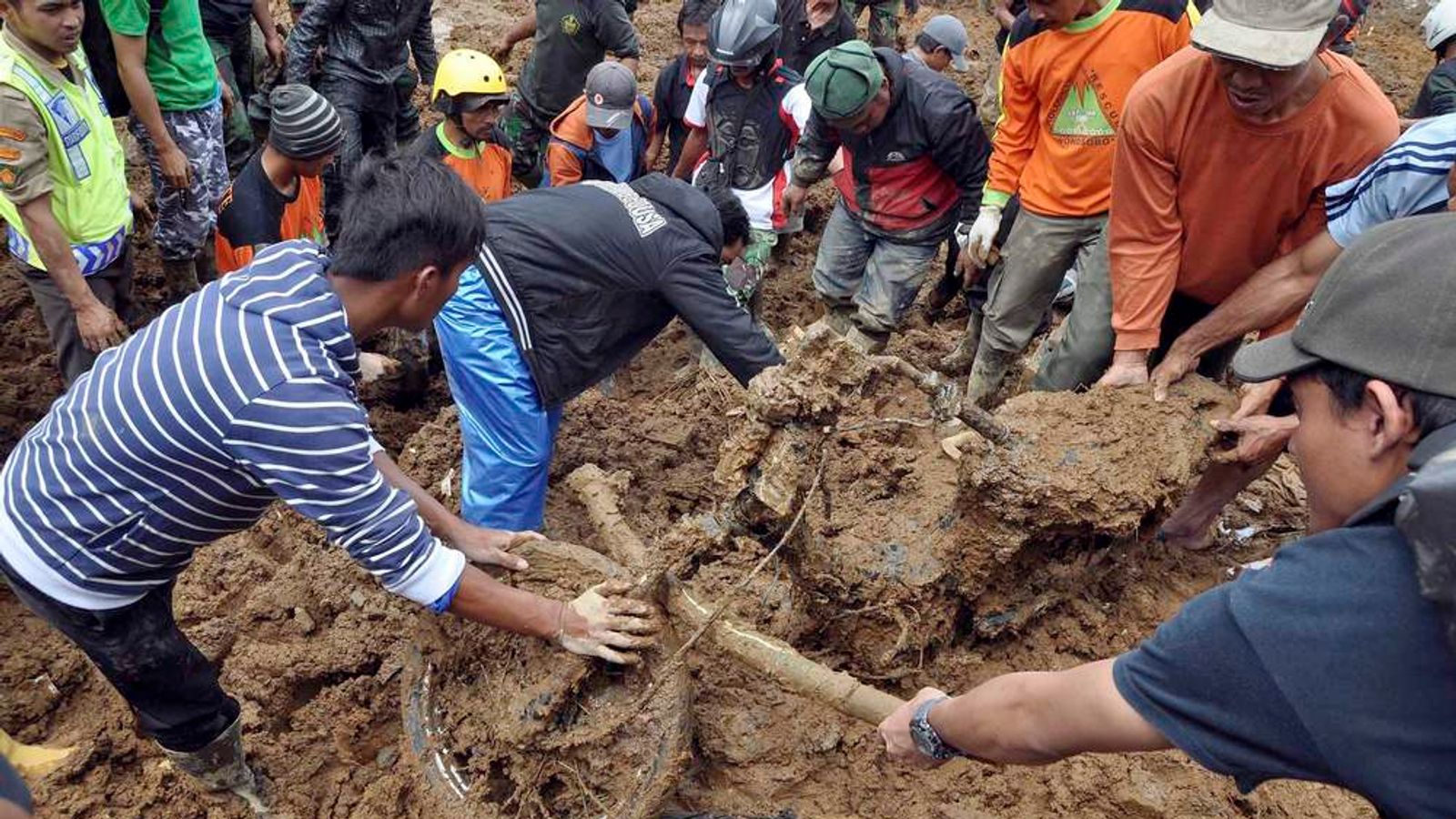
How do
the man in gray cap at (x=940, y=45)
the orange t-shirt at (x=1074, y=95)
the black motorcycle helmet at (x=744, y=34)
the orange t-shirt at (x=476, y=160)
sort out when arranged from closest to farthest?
the orange t-shirt at (x=1074, y=95)
the orange t-shirt at (x=476, y=160)
the black motorcycle helmet at (x=744, y=34)
the man in gray cap at (x=940, y=45)

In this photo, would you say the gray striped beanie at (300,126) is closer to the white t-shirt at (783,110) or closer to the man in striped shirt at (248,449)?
the man in striped shirt at (248,449)

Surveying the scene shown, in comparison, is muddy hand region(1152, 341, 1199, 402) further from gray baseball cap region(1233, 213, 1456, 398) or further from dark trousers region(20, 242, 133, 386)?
dark trousers region(20, 242, 133, 386)

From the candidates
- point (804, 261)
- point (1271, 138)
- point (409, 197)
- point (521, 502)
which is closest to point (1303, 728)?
point (409, 197)

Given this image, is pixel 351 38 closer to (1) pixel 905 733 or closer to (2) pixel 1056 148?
(2) pixel 1056 148

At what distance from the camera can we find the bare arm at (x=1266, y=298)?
2771 mm

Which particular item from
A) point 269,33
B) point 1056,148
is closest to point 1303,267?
point 1056,148

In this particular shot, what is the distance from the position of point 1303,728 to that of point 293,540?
3398 mm

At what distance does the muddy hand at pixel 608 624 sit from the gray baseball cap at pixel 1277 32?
2065 mm

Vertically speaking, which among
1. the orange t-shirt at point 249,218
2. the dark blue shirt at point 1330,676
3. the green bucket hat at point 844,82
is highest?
the dark blue shirt at point 1330,676

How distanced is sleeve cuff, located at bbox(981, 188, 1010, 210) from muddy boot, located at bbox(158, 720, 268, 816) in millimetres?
3324

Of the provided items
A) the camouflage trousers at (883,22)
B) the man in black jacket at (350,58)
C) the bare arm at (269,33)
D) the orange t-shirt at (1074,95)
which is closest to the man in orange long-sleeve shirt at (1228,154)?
the orange t-shirt at (1074,95)

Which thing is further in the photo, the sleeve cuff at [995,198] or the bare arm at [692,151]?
the bare arm at [692,151]

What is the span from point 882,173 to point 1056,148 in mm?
911

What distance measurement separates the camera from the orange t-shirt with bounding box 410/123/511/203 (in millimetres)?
4352
